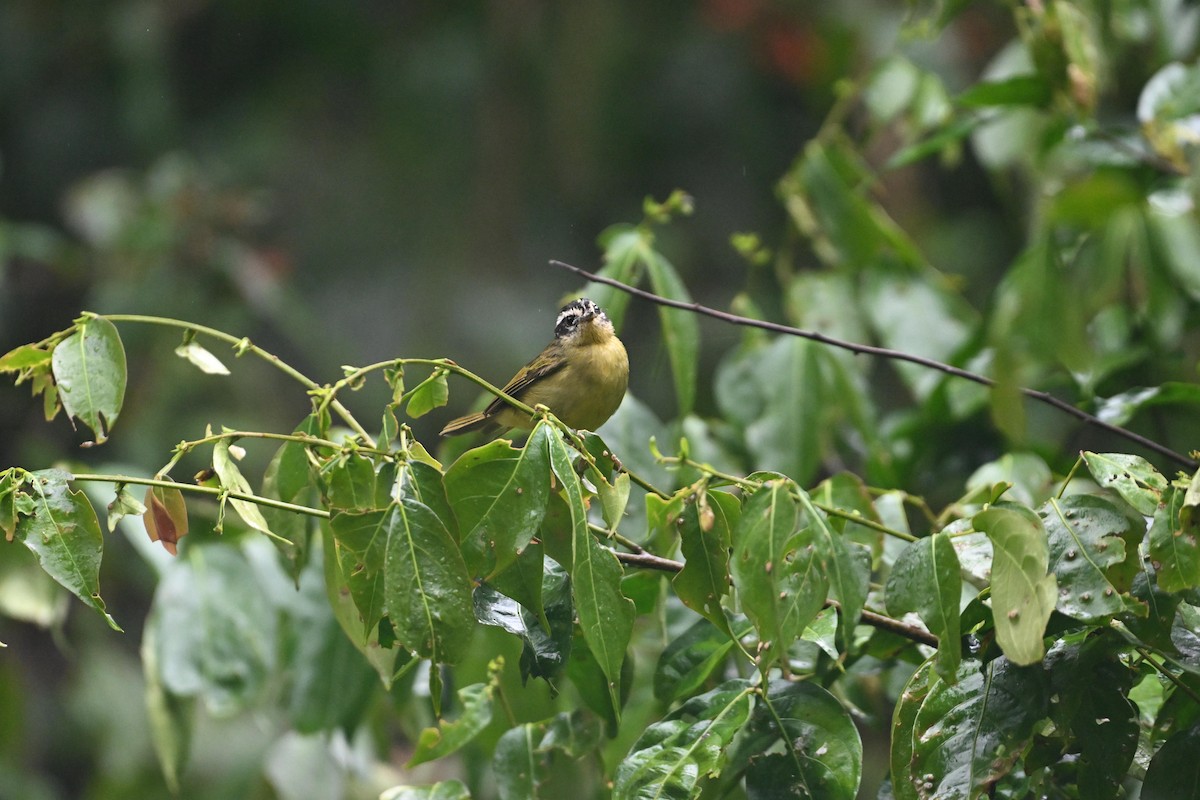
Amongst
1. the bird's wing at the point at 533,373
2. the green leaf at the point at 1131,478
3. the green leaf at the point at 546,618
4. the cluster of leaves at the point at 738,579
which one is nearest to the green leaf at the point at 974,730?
the cluster of leaves at the point at 738,579

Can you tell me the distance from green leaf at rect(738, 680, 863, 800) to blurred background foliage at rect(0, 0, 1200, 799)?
0.92 metres

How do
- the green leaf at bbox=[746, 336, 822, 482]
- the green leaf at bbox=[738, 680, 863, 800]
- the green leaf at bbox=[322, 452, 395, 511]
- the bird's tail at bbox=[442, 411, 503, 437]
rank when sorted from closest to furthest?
the green leaf at bbox=[322, 452, 395, 511] < the green leaf at bbox=[738, 680, 863, 800] < the bird's tail at bbox=[442, 411, 503, 437] < the green leaf at bbox=[746, 336, 822, 482]

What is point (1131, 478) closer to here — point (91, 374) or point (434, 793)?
point (434, 793)

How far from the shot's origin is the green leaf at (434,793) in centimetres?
202

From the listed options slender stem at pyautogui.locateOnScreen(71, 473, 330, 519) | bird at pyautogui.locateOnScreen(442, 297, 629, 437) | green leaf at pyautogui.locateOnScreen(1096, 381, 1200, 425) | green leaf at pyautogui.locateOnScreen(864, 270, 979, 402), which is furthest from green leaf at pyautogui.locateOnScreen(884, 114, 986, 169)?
slender stem at pyautogui.locateOnScreen(71, 473, 330, 519)

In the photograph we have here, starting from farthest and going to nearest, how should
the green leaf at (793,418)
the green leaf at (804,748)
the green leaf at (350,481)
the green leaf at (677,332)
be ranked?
the green leaf at (793,418) → the green leaf at (677,332) → the green leaf at (804,748) → the green leaf at (350,481)

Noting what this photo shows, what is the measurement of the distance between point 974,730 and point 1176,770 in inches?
9.8

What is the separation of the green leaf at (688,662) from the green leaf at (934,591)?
0.39m

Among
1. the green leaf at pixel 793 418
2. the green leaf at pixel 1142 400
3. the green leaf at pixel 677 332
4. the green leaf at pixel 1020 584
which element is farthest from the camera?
the green leaf at pixel 793 418

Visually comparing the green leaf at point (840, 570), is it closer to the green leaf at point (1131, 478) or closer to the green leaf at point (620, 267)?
the green leaf at point (1131, 478)

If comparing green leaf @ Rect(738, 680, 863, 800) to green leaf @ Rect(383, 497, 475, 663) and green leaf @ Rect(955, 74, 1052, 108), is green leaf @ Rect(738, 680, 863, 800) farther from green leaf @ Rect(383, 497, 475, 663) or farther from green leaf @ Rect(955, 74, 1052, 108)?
green leaf @ Rect(955, 74, 1052, 108)

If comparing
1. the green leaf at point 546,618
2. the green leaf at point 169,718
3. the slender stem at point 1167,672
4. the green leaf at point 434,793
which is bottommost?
the green leaf at point 169,718

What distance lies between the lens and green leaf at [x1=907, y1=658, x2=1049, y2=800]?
1.60 metres

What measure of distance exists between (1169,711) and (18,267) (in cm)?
622
